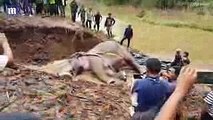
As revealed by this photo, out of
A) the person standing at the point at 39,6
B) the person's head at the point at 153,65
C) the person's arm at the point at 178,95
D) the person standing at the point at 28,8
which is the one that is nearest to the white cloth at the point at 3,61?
the person's head at the point at 153,65

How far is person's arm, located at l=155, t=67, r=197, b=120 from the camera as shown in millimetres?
2420

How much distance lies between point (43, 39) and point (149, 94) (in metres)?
15.5

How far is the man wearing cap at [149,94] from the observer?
14.5 feet

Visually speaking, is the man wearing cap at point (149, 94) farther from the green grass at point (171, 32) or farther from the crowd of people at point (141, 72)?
the green grass at point (171, 32)

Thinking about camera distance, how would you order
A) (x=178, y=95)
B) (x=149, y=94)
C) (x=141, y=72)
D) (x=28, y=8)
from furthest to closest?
(x=28, y=8), (x=141, y=72), (x=149, y=94), (x=178, y=95)

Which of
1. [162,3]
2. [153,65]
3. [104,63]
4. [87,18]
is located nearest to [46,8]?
[87,18]

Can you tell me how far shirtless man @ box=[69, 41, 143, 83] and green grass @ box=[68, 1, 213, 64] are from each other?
12.4 metres

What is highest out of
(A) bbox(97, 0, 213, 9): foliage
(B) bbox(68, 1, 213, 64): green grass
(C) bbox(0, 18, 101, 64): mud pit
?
(C) bbox(0, 18, 101, 64): mud pit

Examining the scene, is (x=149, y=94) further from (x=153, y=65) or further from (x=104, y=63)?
(x=104, y=63)

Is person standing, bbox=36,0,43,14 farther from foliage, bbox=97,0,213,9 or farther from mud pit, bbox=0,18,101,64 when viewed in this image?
foliage, bbox=97,0,213,9

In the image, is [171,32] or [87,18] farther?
[171,32]

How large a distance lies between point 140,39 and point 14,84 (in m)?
23.2

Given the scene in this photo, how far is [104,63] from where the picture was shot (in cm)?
1046

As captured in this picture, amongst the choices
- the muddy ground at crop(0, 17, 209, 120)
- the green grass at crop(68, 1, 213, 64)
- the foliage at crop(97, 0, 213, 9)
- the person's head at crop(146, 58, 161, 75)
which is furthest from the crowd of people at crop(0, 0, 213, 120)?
the foliage at crop(97, 0, 213, 9)
